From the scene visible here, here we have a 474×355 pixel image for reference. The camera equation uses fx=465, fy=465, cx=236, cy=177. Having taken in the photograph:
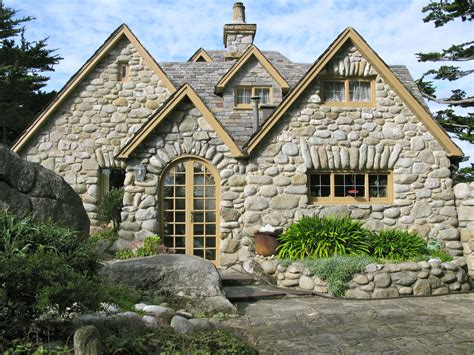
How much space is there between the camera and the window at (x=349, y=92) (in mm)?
11867

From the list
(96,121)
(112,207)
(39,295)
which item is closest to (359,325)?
(39,295)

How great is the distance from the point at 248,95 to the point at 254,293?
757 cm

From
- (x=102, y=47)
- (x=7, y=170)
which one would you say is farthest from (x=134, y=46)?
(x=7, y=170)

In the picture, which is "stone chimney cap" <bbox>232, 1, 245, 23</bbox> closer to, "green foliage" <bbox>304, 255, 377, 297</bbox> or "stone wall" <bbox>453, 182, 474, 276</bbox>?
"stone wall" <bbox>453, 182, 474, 276</bbox>

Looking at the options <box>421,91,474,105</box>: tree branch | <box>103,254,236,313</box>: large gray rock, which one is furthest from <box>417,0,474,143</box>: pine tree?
<box>103,254,236,313</box>: large gray rock

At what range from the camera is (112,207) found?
43.9 feet

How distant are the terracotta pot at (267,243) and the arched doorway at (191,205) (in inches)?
52.7

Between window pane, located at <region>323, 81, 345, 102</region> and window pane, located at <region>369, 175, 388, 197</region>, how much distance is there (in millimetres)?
2184

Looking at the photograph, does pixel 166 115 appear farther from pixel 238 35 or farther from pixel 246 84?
pixel 238 35

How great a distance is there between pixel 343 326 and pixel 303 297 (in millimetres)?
2332

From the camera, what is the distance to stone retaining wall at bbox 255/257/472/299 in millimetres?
8836

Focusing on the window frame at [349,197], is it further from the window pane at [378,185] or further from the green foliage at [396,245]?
the green foliage at [396,245]

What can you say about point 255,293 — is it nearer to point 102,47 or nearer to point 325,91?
point 325,91

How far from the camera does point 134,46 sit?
15078mm
